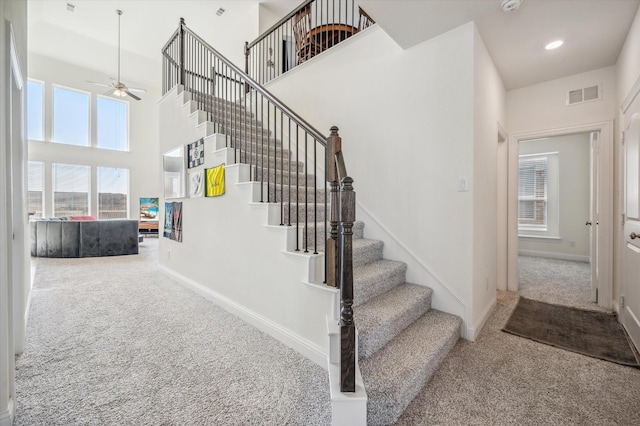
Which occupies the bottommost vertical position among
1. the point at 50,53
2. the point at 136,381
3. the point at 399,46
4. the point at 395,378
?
the point at 136,381

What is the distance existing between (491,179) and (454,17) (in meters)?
1.59

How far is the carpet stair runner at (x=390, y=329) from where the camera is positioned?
157cm

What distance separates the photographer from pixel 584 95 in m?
3.22

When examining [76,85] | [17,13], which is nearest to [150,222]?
[76,85]

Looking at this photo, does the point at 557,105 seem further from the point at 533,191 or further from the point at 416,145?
the point at 533,191

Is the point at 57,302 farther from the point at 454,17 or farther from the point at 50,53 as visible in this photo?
the point at 50,53

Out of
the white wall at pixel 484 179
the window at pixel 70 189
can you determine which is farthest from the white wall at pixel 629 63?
the window at pixel 70 189

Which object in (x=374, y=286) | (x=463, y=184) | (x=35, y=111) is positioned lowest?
(x=374, y=286)

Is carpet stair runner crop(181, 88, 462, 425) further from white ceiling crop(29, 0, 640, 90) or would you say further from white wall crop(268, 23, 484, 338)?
white ceiling crop(29, 0, 640, 90)

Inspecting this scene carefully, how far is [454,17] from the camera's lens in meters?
2.30

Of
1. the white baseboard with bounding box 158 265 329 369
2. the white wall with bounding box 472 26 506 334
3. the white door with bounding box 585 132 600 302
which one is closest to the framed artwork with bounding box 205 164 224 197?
the white baseboard with bounding box 158 265 329 369

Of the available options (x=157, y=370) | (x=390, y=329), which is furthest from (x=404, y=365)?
(x=157, y=370)

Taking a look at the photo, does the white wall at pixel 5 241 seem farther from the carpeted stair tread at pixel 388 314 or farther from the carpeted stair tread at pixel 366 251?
the carpeted stair tread at pixel 366 251

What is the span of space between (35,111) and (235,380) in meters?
11.0
